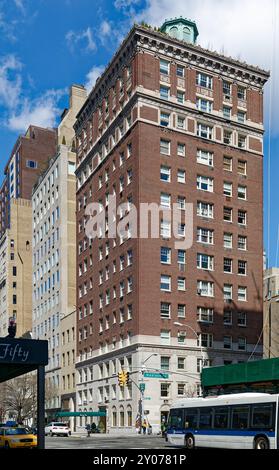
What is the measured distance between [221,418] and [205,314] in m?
49.2

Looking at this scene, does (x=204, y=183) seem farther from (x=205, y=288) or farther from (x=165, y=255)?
(x=205, y=288)

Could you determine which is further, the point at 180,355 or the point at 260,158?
the point at 260,158

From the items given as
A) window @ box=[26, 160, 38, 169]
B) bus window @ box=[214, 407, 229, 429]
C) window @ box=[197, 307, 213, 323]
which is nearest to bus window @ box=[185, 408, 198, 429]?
bus window @ box=[214, 407, 229, 429]

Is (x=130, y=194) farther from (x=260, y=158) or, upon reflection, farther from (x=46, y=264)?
(x=46, y=264)

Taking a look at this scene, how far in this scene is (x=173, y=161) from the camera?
83.6 metres

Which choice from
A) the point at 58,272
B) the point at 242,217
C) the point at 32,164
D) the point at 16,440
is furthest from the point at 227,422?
the point at 32,164

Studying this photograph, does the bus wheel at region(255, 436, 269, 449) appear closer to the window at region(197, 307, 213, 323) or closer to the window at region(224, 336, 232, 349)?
the window at region(197, 307, 213, 323)

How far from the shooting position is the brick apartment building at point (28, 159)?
6708 inches

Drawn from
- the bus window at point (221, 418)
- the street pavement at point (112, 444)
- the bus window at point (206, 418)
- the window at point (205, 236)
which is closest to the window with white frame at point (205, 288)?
the window at point (205, 236)

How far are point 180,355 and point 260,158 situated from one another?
31.8 m
